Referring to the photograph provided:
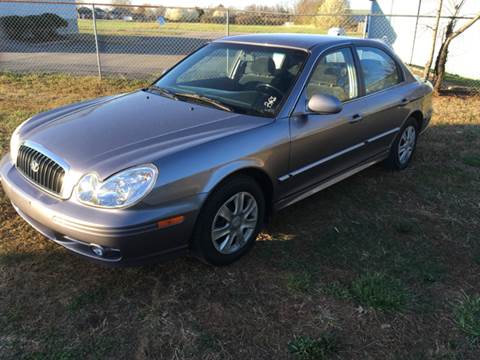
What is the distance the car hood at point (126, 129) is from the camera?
2.78 m

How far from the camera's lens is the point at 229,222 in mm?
3188

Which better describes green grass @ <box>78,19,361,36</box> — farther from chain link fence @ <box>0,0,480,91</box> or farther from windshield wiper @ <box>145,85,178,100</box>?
windshield wiper @ <box>145,85,178,100</box>

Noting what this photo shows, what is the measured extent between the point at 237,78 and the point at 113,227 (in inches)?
75.7

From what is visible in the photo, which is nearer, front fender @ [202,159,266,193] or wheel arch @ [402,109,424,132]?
front fender @ [202,159,266,193]

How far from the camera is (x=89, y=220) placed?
2588 millimetres

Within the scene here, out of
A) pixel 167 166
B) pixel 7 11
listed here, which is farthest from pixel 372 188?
pixel 7 11

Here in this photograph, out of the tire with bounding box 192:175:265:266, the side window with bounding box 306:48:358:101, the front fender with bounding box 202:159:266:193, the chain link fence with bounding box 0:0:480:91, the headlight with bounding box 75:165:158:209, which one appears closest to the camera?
the headlight with bounding box 75:165:158:209

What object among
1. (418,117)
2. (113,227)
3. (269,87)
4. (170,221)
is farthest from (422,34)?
(113,227)

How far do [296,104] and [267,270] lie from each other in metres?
1.32

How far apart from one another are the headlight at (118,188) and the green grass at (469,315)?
2.13 m

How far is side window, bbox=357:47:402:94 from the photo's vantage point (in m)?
4.41

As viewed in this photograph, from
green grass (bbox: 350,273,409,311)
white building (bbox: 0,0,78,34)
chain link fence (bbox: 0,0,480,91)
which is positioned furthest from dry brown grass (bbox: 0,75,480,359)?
white building (bbox: 0,0,78,34)

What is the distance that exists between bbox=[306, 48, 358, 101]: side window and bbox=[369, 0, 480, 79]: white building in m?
8.27

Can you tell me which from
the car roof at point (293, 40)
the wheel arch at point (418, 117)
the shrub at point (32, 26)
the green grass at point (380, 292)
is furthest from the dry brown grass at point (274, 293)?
the shrub at point (32, 26)
